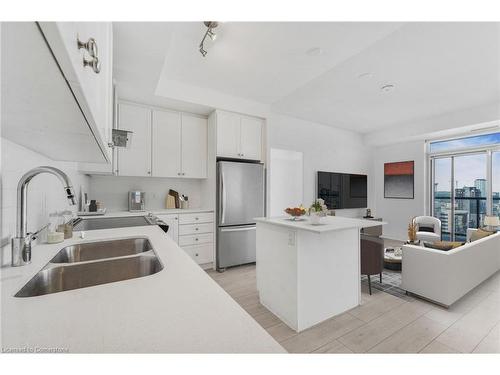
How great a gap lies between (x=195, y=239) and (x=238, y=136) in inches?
66.6

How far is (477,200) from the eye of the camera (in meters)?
4.57

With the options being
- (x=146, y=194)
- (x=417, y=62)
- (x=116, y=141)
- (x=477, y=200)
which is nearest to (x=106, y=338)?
(x=116, y=141)

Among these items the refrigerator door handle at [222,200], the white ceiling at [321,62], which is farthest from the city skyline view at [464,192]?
the refrigerator door handle at [222,200]

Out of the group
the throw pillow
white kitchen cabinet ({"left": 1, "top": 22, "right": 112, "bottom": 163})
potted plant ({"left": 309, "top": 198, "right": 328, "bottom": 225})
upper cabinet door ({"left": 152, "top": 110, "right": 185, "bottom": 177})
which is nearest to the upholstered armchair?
the throw pillow

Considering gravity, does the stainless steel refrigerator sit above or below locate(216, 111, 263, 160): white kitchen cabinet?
below

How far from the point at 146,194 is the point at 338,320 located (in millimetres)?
2990

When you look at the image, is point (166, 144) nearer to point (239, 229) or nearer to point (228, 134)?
point (228, 134)

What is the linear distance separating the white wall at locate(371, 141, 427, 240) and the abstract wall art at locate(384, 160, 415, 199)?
9 centimetres

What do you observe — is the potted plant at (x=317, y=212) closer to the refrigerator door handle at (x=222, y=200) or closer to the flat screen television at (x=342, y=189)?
the refrigerator door handle at (x=222, y=200)

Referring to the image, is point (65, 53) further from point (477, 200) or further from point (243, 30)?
point (477, 200)

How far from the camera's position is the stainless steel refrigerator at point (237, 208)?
10.8 feet

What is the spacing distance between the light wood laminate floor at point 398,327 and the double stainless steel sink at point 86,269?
1311 millimetres

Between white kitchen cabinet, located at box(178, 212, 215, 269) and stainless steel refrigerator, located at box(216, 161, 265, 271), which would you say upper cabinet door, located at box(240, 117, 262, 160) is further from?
white kitchen cabinet, located at box(178, 212, 215, 269)

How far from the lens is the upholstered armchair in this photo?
4200mm
